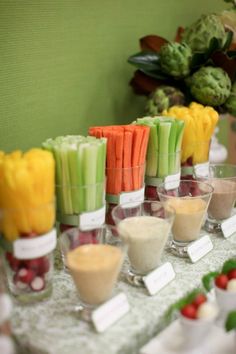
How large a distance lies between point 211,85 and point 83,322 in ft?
2.61

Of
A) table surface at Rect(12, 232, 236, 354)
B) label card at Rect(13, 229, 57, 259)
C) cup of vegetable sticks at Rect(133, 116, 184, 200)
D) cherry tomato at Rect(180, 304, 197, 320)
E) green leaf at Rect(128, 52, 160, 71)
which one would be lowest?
table surface at Rect(12, 232, 236, 354)

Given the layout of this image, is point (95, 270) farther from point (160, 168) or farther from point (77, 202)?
point (160, 168)

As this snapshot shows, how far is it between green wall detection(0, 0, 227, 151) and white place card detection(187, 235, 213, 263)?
0.48 meters

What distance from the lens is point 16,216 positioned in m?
0.85

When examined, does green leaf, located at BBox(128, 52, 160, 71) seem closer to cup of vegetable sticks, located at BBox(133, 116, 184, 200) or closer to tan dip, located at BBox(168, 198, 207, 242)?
cup of vegetable sticks, located at BBox(133, 116, 184, 200)

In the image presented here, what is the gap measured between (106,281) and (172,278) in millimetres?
206

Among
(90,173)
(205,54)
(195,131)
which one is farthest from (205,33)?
(90,173)

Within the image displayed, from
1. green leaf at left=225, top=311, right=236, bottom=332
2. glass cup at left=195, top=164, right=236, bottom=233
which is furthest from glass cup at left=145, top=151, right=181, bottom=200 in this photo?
green leaf at left=225, top=311, right=236, bottom=332

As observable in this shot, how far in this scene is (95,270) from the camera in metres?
0.84

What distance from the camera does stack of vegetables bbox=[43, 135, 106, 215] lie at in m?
0.94

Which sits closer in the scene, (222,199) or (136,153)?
(136,153)

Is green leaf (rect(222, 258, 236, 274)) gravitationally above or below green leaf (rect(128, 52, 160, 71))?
below

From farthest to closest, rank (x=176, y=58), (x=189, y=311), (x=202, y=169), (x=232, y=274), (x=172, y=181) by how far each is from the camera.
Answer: (x=176, y=58) < (x=202, y=169) < (x=172, y=181) < (x=232, y=274) < (x=189, y=311)

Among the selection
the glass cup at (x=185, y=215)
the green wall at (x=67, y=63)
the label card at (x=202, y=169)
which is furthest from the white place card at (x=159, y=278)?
the green wall at (x=67, y=63)
